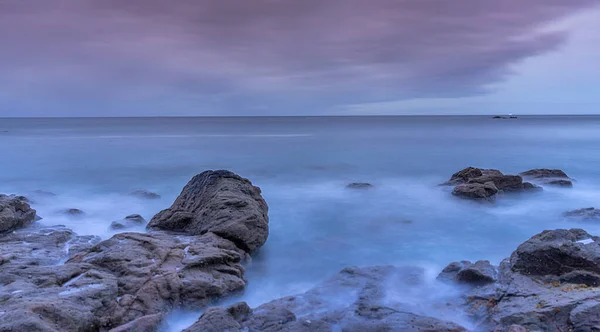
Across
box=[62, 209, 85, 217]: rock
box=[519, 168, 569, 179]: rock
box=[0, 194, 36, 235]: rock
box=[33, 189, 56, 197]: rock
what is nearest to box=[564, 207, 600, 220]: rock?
box=[519, 168, 569, 179]: rock

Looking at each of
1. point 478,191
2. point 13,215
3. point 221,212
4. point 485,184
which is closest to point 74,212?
point 13,215

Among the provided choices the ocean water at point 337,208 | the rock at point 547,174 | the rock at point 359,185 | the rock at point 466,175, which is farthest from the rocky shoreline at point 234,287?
the rock at point 547,174

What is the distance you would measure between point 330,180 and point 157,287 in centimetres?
1585

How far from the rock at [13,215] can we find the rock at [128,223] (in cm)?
219

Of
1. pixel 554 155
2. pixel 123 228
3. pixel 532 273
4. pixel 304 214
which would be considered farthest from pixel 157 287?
pixel 554 155

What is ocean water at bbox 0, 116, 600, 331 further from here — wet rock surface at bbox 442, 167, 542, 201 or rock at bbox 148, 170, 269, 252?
rock at bbox 148, 170, 269, 252

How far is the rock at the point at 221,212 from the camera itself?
397 inches

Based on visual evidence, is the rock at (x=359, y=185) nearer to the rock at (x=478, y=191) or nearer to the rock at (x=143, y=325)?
the rock at (x=478, y=191)

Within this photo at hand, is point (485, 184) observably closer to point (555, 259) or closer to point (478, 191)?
point (478, 191)

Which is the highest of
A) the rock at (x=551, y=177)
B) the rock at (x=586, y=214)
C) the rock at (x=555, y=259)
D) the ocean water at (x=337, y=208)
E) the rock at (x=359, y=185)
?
the rock at (x=555, y=259)

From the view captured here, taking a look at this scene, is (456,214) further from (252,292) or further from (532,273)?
(252,292)

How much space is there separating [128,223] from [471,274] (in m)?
9.30

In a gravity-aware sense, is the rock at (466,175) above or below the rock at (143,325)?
above

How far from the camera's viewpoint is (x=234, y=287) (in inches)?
312
